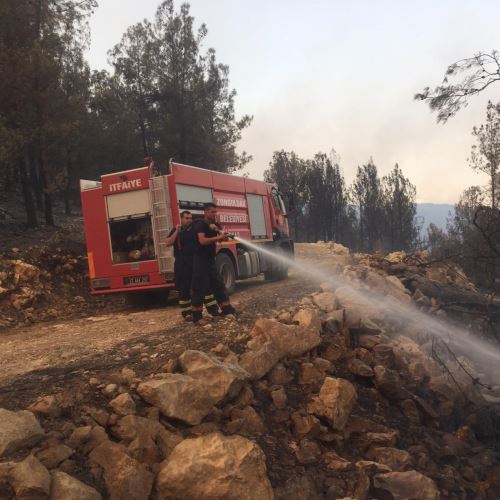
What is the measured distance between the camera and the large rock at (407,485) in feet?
14.5

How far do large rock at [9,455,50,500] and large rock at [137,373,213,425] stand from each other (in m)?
1.26

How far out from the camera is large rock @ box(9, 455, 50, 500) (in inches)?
122

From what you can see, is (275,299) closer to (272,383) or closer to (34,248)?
(272,383)

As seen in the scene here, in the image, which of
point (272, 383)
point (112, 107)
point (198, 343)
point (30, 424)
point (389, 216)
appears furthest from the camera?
point (389, 216)

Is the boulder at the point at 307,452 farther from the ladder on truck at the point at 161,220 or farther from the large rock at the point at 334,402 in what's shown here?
the ladder on truck at the point at 161,220

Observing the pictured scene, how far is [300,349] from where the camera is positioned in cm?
627

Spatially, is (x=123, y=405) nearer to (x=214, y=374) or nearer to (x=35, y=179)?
(x=214, y=374)

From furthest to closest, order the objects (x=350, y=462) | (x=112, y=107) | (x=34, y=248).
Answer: (x=112, y=107) < (x=34, y=248) < (x=350, y=462)

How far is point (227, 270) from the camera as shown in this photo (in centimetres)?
1112

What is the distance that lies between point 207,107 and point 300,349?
21957 mm

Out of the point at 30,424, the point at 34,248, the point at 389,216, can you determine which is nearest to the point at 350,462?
the point at 30,424

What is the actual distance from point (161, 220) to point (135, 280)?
138cm

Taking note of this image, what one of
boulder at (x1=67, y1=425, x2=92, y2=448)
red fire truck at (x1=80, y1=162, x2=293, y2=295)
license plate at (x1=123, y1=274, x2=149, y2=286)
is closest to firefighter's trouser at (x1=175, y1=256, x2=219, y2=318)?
red fire truck at (x1=80, y1=162, x2=293, y2=295)

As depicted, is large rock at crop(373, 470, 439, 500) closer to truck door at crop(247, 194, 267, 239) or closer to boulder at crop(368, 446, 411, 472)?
boulder at crop(368, 446, 411, 472)
